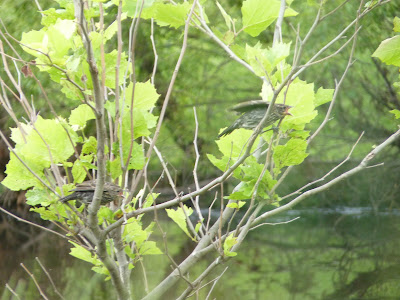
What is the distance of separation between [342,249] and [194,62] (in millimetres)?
1437

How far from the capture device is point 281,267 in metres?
2.79

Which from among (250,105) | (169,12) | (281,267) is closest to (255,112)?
(250,105)

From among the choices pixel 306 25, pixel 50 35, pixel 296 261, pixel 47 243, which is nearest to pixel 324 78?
pixel 306 25

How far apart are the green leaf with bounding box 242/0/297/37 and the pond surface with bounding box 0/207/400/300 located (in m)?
1.60

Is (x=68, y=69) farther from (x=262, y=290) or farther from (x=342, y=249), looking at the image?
(x=342, y=249)

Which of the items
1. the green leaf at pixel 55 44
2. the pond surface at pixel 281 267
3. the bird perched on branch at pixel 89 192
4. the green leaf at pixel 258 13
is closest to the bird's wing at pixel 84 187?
the bird perched on branch at pixel 89 192

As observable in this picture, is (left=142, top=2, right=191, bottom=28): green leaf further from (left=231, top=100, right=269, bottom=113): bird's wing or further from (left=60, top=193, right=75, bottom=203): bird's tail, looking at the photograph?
(left=60, top=193, right=75, bottom=203): bird's tail

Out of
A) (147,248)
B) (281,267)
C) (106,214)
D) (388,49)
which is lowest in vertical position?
(281,267)

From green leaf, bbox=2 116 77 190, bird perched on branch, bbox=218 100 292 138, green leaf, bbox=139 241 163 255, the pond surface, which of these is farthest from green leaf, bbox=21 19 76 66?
the pond surface

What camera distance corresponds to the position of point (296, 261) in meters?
2.85

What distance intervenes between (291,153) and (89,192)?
231 mm

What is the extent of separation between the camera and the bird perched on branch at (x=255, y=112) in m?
0.62

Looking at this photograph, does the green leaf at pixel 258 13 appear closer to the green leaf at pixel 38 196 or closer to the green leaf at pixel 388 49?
the green leaf at pixel 388 49

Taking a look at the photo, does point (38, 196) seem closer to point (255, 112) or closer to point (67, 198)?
point (67, 198)
